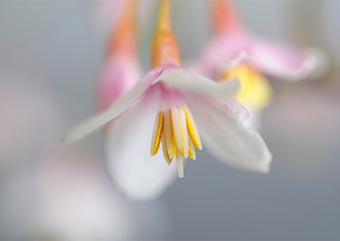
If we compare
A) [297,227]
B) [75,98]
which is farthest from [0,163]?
[297,227]

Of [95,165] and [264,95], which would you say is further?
[95,165]

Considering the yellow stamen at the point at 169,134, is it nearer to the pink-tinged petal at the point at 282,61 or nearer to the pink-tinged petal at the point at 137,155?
the pink-tinged petal at the point at 137,155

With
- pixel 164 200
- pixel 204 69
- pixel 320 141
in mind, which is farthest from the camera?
pixel 164 200

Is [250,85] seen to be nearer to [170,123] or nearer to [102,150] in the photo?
[170,123]

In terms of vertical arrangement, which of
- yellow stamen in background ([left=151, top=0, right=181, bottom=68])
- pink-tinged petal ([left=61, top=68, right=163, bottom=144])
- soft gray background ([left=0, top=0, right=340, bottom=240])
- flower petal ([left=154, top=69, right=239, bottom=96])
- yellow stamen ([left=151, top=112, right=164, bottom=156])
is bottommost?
flower petal ([left=154, top=69, right=239, bottom=96])

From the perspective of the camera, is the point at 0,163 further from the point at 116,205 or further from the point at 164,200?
the point at 164,200

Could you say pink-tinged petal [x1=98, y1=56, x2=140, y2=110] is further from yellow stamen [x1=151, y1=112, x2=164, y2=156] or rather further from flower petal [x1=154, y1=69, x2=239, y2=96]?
flower petal [x1=154, y1=69, x2=239, y2=96]

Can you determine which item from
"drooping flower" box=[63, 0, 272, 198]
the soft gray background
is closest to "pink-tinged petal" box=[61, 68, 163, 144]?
"drooping flower" box=[63, 0, 272, 198]
